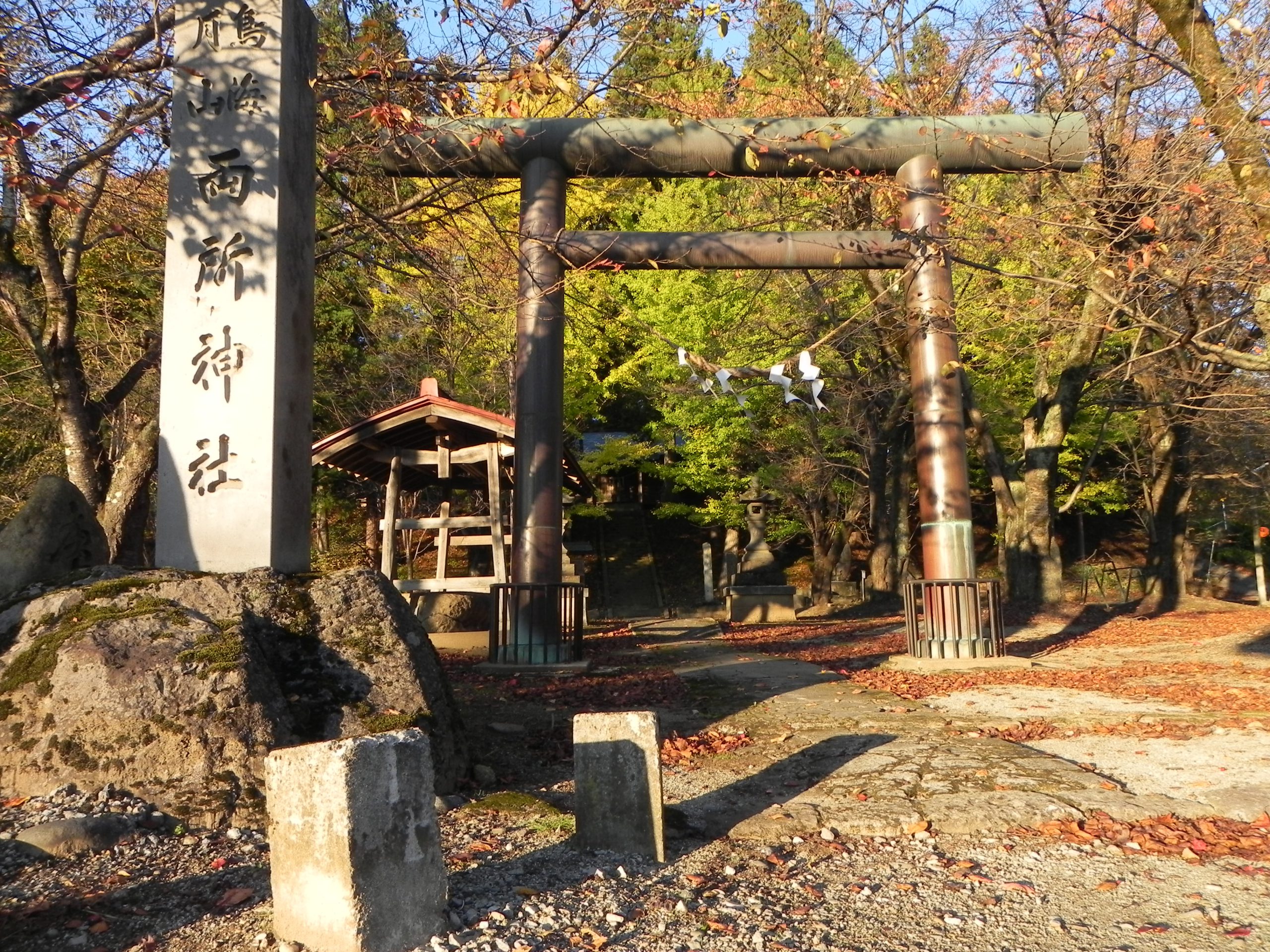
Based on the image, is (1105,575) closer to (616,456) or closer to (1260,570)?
(1260,570)

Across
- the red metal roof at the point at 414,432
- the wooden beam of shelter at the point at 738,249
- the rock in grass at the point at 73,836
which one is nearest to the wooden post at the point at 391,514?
the red metal roof at the point at 414,432

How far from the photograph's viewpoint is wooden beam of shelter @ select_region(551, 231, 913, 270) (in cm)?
1055

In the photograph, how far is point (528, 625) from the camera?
10.5 metres

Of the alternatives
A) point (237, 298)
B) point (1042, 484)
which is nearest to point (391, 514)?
point (237, 298)

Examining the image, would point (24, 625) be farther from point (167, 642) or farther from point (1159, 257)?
point (1159, 257)

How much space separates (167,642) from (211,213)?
2709 mm

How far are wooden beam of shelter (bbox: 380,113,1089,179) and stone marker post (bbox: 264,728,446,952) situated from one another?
26.5ft

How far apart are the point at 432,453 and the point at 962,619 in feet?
26.6

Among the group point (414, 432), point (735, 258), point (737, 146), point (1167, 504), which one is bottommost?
point (1167, 504)

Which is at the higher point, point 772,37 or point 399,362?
point 772,37

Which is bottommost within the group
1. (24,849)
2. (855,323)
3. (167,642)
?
(24,849)

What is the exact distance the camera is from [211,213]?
5664 millimetres

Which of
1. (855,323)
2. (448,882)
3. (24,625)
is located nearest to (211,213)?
(24,625)

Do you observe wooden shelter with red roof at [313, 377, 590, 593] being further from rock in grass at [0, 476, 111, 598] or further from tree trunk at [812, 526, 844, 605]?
tree trunk at [812, 526, 844, 605]
